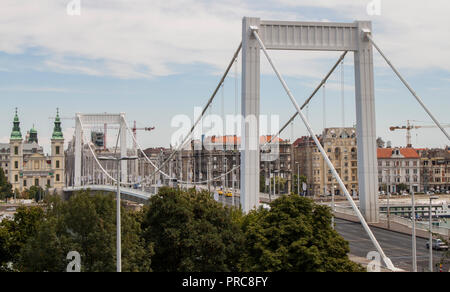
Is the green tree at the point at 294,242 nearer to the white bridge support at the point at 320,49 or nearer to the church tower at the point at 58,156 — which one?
the white bridge support at the point at 320,49

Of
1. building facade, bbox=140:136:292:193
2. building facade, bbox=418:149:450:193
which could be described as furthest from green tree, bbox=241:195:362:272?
building facade, bbox=418:149:450:193

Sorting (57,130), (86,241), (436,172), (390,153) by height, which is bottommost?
(86,241)

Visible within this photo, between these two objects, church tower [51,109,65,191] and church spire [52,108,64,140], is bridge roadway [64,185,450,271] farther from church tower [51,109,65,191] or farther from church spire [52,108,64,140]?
church spire [52,108,64,140]

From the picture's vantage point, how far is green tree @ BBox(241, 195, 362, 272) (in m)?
23.6

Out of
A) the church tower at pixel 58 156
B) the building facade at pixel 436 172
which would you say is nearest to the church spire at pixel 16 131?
the church tower at pixel 58 156

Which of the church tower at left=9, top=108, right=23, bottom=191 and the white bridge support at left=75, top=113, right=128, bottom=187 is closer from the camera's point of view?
the white bridge support at left=75, top=113, right=128, bottom=187

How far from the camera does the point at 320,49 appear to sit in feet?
116

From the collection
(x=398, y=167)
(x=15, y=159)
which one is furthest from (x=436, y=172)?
(x=15, y=159)

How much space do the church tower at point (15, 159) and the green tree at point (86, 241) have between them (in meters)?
153

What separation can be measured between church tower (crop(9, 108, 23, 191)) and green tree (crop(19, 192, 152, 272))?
502ft

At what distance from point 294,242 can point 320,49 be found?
586 inches

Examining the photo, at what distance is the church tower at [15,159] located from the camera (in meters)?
171

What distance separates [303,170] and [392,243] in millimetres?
68114

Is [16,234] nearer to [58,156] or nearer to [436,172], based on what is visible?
[436,172]
